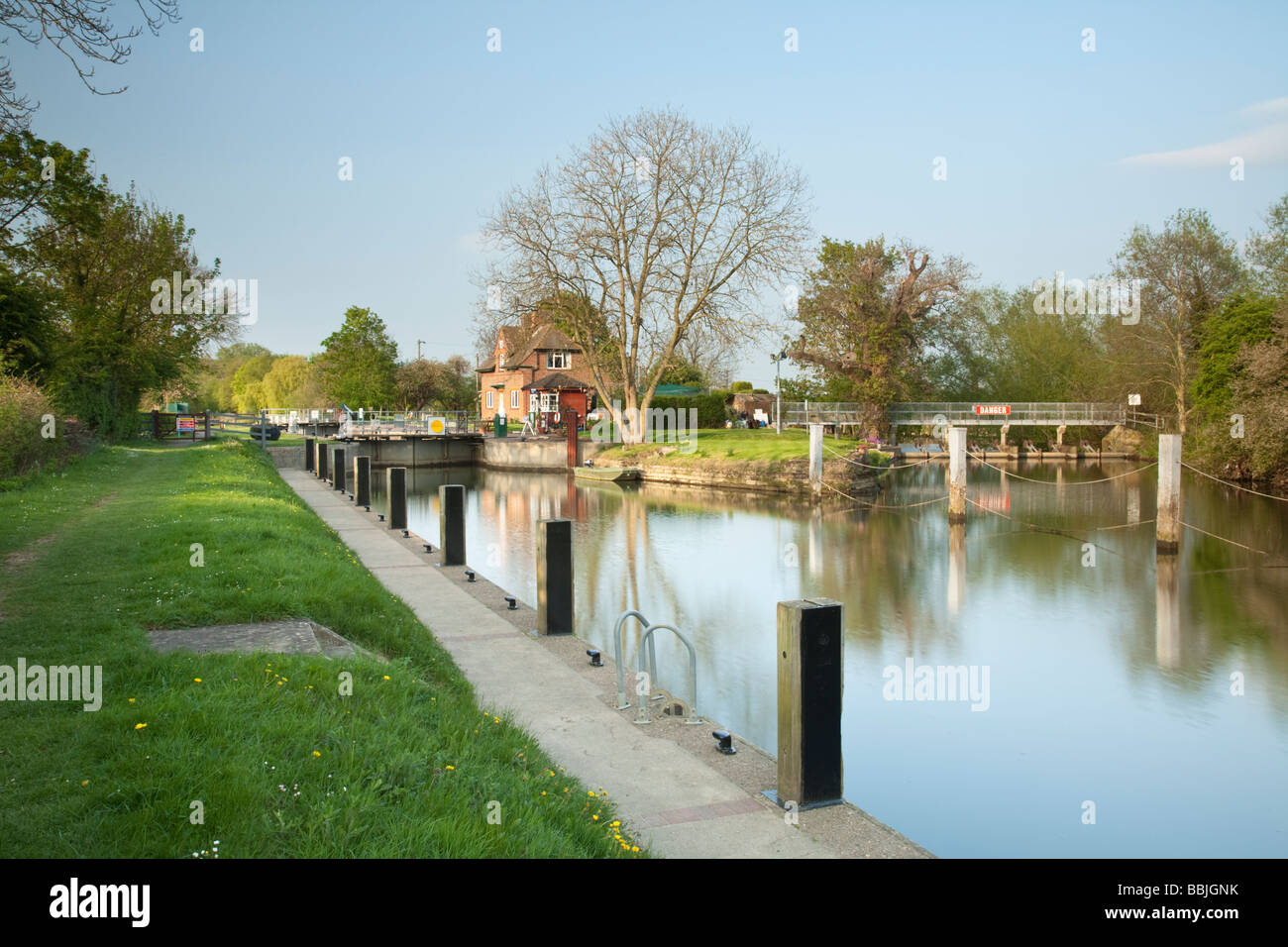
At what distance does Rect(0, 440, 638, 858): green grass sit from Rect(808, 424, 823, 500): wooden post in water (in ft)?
82.7

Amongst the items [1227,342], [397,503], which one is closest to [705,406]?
[1227,342]

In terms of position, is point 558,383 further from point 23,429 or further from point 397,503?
point 23,429

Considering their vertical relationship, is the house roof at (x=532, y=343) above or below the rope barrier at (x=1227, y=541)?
above

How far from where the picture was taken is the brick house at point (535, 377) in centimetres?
5738

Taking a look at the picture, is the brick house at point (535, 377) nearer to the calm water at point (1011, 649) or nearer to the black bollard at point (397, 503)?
the calm water at point (1011, 649)

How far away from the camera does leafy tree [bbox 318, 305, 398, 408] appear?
72688 millimetres

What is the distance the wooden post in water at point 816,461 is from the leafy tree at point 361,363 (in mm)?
48341

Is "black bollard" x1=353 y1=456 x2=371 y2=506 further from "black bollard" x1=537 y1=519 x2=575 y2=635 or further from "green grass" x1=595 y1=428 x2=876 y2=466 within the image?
"green grass" x1=595 y1=428 x2=876 y2=466

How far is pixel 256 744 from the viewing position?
454 centimetres

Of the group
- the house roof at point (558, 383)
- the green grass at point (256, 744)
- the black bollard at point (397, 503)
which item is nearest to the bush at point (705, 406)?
the house roof at point (558, 383)

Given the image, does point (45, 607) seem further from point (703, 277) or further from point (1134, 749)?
point (703, 277)

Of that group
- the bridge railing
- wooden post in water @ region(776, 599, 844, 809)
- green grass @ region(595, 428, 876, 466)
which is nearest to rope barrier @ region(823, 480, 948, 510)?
green grass @ region(595, 428, 876, 466)

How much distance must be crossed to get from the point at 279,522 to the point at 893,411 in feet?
134

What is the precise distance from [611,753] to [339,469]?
965 inches
